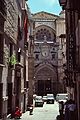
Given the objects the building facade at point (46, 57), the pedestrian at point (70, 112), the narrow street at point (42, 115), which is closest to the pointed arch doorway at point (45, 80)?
the building facade at point (46, 57)

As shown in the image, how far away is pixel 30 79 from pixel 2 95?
21474mm

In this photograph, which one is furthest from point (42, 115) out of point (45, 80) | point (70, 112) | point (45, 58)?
point (45, 58)

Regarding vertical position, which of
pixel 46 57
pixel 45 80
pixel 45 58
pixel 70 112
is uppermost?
pixel 46 57

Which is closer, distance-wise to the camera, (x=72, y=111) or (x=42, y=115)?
(x=72, y=111)

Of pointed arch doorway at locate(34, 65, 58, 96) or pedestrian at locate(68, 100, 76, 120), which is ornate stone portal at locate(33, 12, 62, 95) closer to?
pointed arch doorway at locate(34, 65, 58, 96)

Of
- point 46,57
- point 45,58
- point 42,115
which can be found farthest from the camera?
point 46,57

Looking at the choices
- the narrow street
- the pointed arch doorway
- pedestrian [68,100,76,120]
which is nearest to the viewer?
pedestrian [68,100,76,120]

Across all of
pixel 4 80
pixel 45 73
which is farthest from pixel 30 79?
pixel 45 73

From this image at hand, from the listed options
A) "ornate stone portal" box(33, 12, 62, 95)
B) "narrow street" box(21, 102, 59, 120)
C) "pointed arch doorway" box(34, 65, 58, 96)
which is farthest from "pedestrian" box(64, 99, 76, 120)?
"pointed arch doorway" box(34, 65, 58, 96)

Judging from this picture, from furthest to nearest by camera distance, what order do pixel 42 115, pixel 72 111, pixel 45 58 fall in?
pixel 45 58, pixel 42 115, pixel 72 111

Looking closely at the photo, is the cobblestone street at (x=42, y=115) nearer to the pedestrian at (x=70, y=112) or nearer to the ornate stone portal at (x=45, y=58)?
the pedestrian at (x=70, y=112)

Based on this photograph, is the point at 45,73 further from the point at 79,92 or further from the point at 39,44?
the point at 79,92

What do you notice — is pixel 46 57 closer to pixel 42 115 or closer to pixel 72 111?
pixel 42 115

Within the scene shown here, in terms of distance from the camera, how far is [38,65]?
2657 inches
